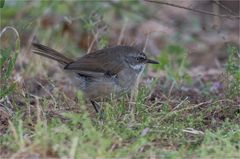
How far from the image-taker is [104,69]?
24.7 feet

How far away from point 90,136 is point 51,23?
7.95 metres

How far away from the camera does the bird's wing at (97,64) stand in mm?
7391

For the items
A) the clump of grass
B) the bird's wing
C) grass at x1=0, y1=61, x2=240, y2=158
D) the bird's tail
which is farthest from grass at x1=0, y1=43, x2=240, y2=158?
the bird's tail

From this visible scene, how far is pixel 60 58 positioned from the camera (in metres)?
7.66

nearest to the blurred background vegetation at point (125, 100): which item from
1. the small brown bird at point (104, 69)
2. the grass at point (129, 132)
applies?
the grass at point (129, 132)

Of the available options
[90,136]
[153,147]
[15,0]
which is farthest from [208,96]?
[15,0]

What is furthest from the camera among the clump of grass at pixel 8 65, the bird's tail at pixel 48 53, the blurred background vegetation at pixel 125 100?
the bird's tail at pixel 48 53

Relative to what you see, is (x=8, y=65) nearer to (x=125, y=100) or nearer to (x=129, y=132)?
(x=125, y=100)

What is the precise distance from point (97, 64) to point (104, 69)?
0.37 ft

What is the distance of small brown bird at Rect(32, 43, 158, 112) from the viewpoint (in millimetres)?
7344


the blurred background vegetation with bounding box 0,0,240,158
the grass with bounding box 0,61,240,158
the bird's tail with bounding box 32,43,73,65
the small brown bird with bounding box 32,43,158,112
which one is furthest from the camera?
the bird's tail with bounding box 32,43,73,65

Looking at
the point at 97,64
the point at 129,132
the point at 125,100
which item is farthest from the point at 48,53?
the point at 129,132

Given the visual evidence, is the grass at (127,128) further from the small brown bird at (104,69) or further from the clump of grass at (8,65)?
the small brown bird at (104,69)

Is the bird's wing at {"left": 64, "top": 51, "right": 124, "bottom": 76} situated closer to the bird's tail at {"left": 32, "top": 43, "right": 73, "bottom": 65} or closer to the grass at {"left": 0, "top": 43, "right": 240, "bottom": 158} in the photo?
the bird's tail at {"left": 32, "top": 43, "right": 73, "bottom": 65}
